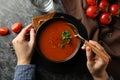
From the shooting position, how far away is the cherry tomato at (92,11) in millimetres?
1346

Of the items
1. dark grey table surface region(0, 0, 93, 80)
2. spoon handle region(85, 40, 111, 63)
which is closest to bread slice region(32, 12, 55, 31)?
dark grey table surface region(0, 0, 93, 80)

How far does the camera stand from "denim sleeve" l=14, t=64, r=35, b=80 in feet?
4.24

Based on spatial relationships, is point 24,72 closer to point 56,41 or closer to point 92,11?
point 56,41

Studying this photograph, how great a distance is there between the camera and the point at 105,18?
1348 millimetres

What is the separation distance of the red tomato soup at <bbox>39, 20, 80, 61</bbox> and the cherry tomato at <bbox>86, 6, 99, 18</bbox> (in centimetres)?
14

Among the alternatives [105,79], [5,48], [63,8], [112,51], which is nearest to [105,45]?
[112,51]

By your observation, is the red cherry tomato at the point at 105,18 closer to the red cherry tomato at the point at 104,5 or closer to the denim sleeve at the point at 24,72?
the red cherry tomato at the point at 104,5

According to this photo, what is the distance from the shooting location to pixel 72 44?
1266mm

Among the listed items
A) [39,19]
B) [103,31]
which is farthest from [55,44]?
[103,31]

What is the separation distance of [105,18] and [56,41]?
0.78ft

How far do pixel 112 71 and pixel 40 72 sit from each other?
295mm

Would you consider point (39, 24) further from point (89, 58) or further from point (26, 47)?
point (89, 58)

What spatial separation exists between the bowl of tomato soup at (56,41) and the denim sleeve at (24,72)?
0.09m

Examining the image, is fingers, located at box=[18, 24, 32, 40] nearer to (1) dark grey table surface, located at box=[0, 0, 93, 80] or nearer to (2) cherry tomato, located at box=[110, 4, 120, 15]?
(1) dark grey table surface, located at box=[0, 0, 93, 80]
